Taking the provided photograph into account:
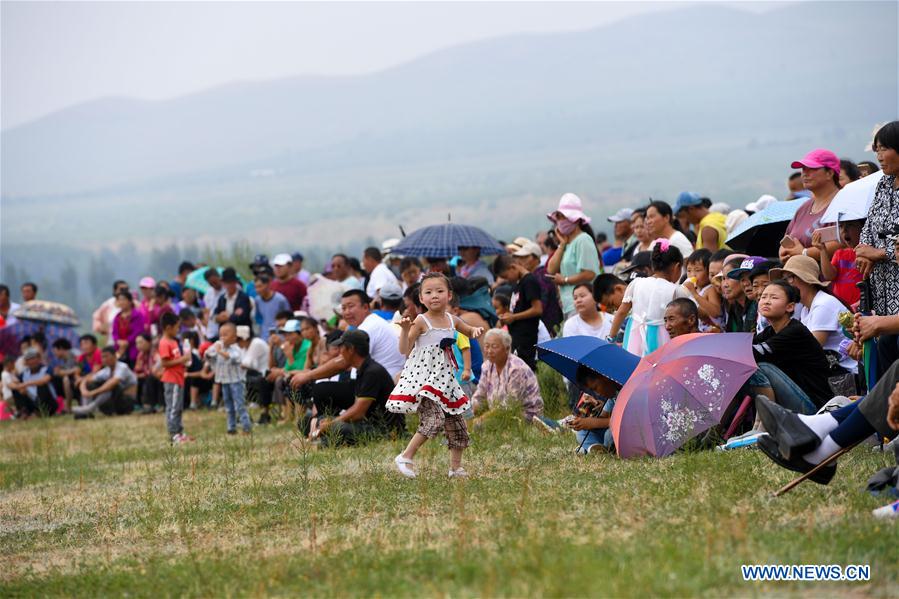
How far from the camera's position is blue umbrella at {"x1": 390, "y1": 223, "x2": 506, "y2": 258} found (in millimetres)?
14281

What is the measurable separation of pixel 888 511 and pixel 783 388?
2532mm

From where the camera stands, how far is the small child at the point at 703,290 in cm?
1012

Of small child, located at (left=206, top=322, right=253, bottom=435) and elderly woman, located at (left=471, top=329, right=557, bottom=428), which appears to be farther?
small child, located at (left=206, top=322, right=253, bottom=435)

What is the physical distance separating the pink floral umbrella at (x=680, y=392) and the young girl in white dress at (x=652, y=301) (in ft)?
4.39

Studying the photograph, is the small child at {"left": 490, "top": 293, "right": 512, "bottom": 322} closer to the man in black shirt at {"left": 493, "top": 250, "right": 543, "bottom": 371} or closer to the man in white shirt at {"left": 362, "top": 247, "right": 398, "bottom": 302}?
the man in black shirt at {"left": 493, "top": 250, "right": 543, "bottom": 371}

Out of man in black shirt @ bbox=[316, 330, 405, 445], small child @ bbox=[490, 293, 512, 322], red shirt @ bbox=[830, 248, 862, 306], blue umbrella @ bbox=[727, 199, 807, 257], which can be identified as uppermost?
blue umbrella @ bbox=[727, 199, 807, 257]

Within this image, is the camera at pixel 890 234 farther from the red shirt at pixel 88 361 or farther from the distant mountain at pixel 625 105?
the distant mountain at pixel 625 105

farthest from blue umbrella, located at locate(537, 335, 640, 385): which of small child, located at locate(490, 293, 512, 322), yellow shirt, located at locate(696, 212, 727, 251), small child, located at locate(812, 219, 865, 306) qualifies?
small child, located at locate(490, 293, 512, 322)

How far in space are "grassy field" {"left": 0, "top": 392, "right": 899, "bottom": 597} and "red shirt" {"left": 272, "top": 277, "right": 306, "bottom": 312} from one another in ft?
23.5

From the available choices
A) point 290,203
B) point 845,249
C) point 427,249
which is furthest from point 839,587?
point 290,203

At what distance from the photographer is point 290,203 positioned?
129875mm

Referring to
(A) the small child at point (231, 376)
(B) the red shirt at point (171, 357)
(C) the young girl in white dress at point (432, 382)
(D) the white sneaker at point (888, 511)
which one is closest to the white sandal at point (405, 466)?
(C) the young girl in white dress at point (432, 382)

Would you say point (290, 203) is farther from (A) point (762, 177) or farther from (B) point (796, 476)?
(B) point (796, 476)

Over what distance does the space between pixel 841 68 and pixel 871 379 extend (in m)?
155
